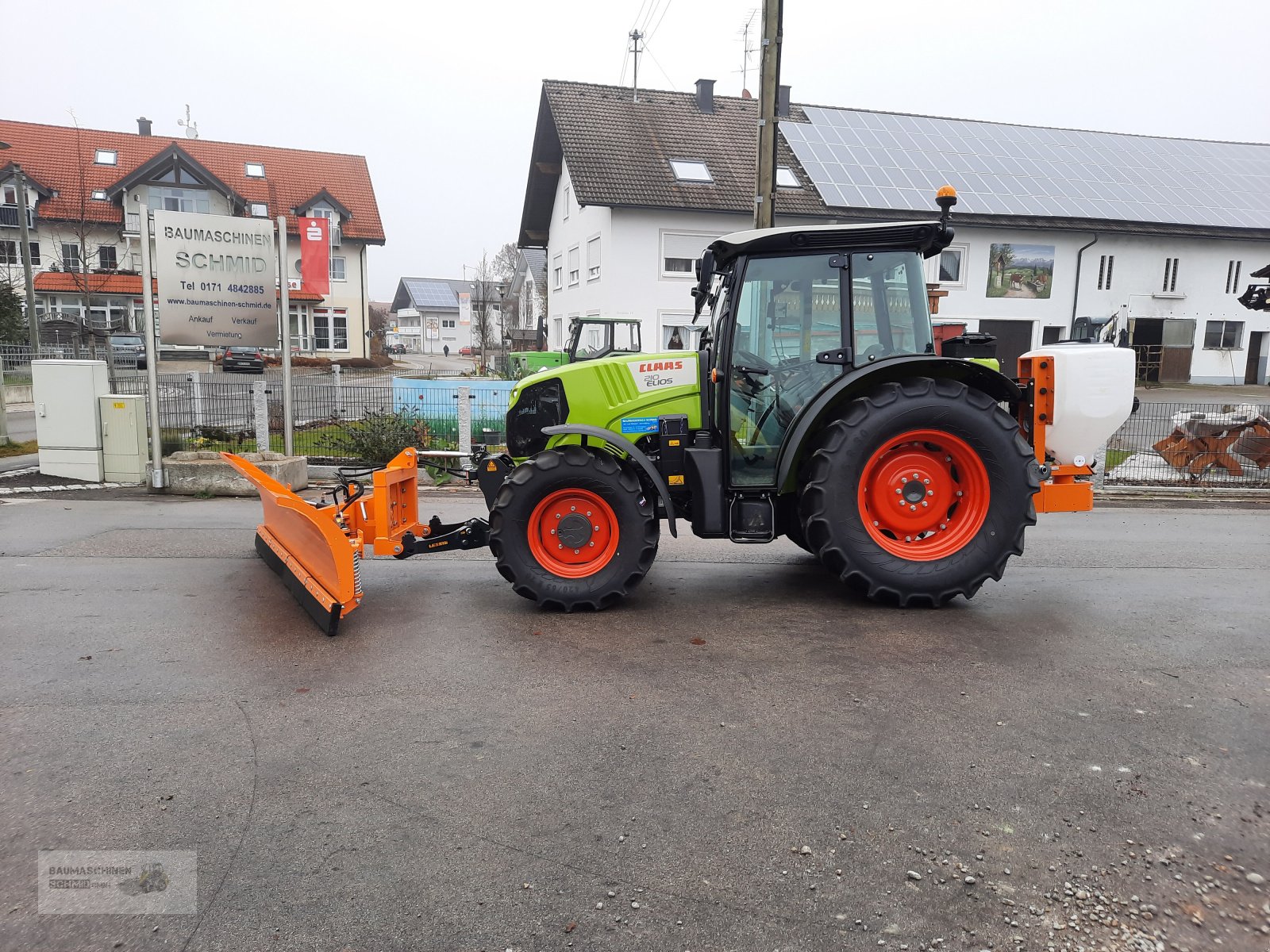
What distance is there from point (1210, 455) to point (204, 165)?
4373cm

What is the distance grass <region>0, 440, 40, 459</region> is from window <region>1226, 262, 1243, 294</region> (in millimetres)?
33370

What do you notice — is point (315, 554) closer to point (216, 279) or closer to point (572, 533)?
point (572, 533)

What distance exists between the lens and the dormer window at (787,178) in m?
24.4

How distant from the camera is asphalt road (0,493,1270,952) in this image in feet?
8.24

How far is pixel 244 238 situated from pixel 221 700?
25.4 feet

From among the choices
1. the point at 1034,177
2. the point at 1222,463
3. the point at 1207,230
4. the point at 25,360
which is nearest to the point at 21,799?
the point at 1222,463

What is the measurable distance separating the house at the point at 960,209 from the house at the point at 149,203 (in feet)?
53.0

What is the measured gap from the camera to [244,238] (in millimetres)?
10102

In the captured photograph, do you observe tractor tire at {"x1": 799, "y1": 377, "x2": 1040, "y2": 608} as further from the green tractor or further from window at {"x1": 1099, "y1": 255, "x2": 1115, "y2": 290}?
window at {"x1": 1099, "y1": 255, "x2": 1115, "y2": 290}

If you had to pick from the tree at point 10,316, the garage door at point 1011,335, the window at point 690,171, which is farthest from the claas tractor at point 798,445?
the tree at point 10,316

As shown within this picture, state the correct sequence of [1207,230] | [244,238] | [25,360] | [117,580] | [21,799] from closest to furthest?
[21,799] < [117,580] < [244,238] < [25,360] < [1207,230]

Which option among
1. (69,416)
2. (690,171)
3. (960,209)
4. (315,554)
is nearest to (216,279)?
(69,416)

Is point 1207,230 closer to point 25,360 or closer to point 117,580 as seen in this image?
point 117,580

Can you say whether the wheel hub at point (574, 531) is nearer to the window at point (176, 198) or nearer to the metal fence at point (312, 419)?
the metal fence at point (312, 419)
